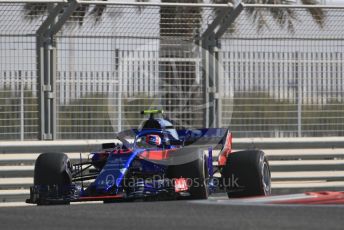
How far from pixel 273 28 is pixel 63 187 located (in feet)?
15.3

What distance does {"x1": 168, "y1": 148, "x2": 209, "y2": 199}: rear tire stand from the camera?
468 inches

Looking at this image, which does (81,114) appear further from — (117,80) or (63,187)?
(63,187)

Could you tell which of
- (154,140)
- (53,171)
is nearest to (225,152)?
(154,140)

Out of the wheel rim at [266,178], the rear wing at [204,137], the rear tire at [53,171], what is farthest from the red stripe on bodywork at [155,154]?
the wheel rim at [266,178]

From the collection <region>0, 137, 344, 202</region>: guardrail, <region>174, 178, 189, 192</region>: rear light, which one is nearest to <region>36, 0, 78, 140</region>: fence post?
<region>0, 137, 344, 202</region>: guardrail

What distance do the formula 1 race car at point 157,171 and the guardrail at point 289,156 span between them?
4.96 feet

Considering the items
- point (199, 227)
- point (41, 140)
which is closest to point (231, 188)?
point (41, 140)

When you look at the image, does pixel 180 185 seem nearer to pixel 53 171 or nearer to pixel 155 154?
pixel 155 154

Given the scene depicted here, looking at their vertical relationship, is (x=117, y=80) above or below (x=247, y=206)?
above

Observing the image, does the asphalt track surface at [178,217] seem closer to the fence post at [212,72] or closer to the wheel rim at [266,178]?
the wheel rim at [266,178]

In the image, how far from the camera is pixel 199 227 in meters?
7.91

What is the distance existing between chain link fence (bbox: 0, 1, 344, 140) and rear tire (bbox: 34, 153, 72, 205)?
1.87 meters

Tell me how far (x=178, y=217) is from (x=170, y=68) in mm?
6618

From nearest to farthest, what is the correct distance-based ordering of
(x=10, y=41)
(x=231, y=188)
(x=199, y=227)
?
(x=199, y=227) < (x=231, y=188) < (x=10, y=41)
